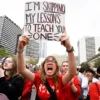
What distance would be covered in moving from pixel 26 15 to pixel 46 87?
4.24 feet

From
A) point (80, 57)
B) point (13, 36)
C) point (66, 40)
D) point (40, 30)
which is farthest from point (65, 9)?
point (80, 57)

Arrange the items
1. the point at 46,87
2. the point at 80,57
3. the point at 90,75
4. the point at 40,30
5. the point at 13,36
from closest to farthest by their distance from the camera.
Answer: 1. the point at 46,87
2. the point at 40,30
3. the point at 90,75
4. the point at 13,36
5. the point at 80,57

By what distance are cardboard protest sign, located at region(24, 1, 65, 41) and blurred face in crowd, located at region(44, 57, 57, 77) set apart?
1.78 feet

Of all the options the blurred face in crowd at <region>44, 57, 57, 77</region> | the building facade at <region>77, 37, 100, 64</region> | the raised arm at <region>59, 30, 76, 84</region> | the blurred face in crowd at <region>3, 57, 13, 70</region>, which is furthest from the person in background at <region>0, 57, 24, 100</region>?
the building facade at <region>77, 37, 100, 64</region>

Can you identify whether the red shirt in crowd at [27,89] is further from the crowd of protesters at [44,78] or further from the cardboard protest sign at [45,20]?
the cardboard protest sign at [45,20]

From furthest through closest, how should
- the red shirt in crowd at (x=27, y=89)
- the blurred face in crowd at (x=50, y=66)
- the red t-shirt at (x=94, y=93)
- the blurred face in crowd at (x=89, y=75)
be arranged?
the blurred face in crowd at (x=89, y=75) → the red shirt in crowd at (x=27, y=89) → the red t-shirt at (x=94, y=93) → the blurred face in crowd at (x=50, y=66)

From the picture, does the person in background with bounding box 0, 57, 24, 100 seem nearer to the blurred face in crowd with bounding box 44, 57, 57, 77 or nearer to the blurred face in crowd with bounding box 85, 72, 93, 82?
the blurred face in crowd with bounding box 44, 57, 57, 77

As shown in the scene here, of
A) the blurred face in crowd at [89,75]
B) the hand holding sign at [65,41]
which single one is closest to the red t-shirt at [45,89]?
the hand holding sign at [65,41]

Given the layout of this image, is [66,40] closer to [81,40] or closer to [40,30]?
[40,30]

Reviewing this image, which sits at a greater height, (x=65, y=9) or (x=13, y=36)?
(x=13, y=36)

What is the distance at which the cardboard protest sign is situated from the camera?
3.89 m

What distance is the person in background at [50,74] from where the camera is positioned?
317 cm

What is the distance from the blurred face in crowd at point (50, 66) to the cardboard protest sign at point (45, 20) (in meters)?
0.54

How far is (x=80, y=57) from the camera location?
516 feet
